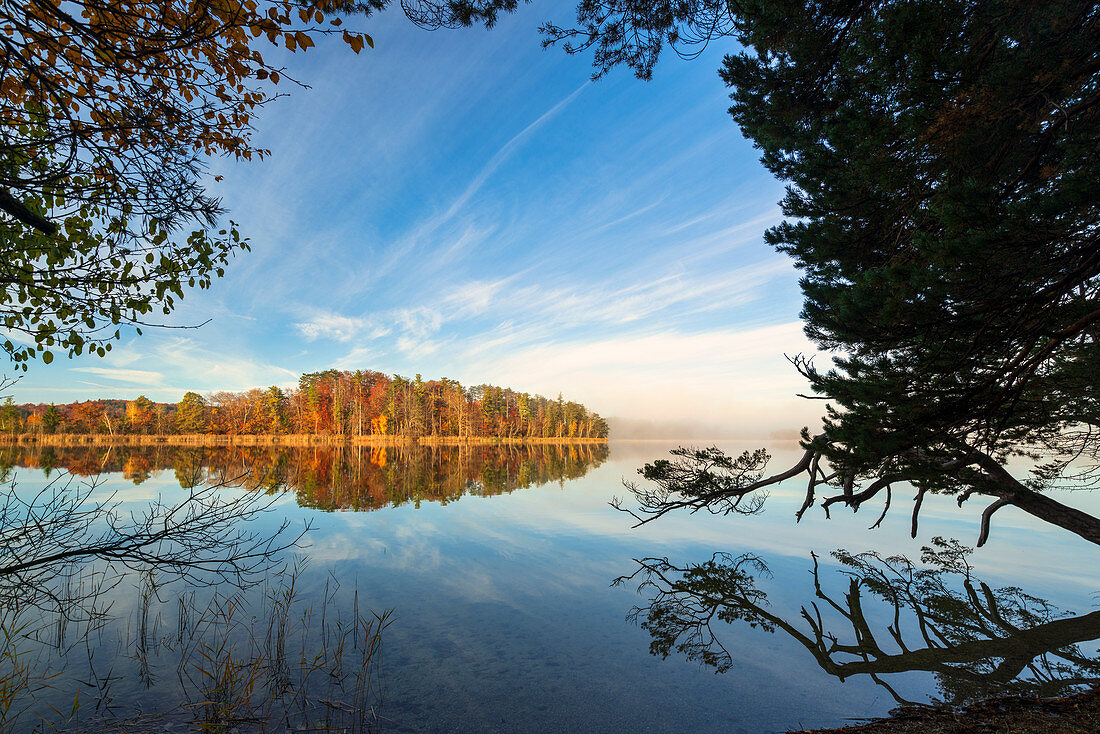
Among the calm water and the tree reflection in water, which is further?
the tree reflection in water

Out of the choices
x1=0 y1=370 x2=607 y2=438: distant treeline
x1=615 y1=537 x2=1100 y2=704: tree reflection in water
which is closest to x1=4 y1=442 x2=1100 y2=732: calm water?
x1=615 y1=537 x2=1100 y2=704: tree reflection in water

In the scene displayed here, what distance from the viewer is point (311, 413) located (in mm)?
74562

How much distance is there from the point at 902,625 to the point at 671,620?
313cm

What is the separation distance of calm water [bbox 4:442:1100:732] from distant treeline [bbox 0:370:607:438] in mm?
64848

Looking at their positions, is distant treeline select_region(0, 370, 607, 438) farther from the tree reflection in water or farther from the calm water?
the tree reflection in water

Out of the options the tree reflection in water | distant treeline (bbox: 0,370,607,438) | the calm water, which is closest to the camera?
the calm water

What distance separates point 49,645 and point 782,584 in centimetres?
1073

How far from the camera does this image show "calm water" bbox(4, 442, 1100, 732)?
177 inches

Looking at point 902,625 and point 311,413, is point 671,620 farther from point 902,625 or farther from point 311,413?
point 311,413

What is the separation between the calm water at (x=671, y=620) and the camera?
448cm

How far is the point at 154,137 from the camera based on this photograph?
3.30 m

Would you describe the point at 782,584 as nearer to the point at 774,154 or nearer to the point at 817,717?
the point at 817,717

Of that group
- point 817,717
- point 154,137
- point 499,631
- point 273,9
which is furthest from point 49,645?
point 817,717

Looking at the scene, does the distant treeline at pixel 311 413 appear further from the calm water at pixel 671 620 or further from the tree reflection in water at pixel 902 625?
the tree reflection in water at pixel 902 625
